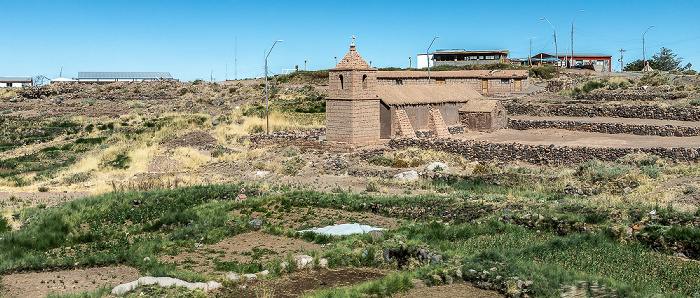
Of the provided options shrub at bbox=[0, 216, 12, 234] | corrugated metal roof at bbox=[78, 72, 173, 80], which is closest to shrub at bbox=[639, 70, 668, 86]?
shrub at bbox=[0, 216, 12, 234]

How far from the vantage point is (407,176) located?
1078 inches

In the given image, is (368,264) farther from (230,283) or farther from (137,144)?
(137,144)

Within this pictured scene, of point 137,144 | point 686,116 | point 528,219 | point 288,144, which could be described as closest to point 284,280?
point 528,219

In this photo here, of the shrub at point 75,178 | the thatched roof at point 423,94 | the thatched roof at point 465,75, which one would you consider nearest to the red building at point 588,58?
the thatched roof at point 465,75

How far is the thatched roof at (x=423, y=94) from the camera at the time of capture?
37.7 m

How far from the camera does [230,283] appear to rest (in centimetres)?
1303

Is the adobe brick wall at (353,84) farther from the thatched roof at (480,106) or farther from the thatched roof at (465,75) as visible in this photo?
the thatched roof at (465,75)

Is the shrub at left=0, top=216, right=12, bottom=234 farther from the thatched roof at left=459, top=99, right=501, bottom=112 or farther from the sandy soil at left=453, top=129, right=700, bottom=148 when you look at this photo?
the thatched roof at left=459, top=99, right=501, bottom=112

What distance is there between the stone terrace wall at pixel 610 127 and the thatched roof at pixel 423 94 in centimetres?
385

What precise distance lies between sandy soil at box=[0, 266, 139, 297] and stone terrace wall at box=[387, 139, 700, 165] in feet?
67.9

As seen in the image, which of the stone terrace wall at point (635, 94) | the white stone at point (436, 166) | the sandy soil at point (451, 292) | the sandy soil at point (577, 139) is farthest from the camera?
the stone terrace wall at point (635, 94)

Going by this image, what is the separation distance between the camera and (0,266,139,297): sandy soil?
13275 millimetres

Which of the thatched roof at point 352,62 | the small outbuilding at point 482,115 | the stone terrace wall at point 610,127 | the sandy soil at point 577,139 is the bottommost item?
the sandy soil at point 577,139

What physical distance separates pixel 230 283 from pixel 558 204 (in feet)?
34.5
